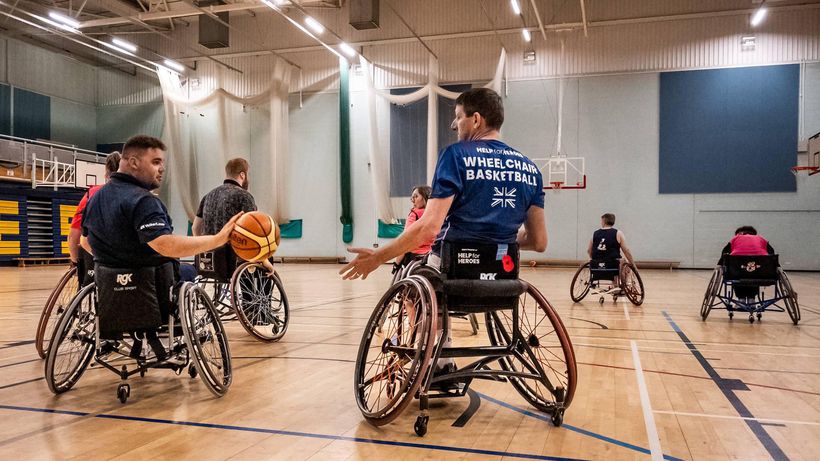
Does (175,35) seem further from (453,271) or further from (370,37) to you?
(453,271)

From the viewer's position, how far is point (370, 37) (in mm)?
19750

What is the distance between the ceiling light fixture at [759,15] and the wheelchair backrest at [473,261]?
1590 centimetres

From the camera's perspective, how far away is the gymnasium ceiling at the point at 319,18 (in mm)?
16984

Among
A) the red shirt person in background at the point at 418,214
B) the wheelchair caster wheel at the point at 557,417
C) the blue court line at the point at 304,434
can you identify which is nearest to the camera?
the blue court line at the point at 304,434

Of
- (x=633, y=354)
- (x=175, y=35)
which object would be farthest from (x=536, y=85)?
(x=633, y=354)

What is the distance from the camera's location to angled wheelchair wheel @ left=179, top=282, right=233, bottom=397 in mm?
3287

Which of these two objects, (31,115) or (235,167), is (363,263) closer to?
(235,167)

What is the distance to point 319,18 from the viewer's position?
20203mm

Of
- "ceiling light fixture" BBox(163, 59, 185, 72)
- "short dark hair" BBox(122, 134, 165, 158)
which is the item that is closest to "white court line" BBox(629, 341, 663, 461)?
"short dark hair" BBox(122, 134, 165, 158)

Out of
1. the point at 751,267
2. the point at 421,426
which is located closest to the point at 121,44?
the point at 751,267

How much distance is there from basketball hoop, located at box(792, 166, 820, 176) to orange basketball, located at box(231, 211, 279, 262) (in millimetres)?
15738

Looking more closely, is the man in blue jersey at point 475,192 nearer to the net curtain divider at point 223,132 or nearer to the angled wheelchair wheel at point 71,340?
the angled wheelchair wheel at point 71,340

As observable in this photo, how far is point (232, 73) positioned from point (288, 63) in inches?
106

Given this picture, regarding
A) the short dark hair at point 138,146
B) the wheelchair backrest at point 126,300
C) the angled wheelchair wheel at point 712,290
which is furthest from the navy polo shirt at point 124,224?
the angled wheelchair wheel at point 712,290
